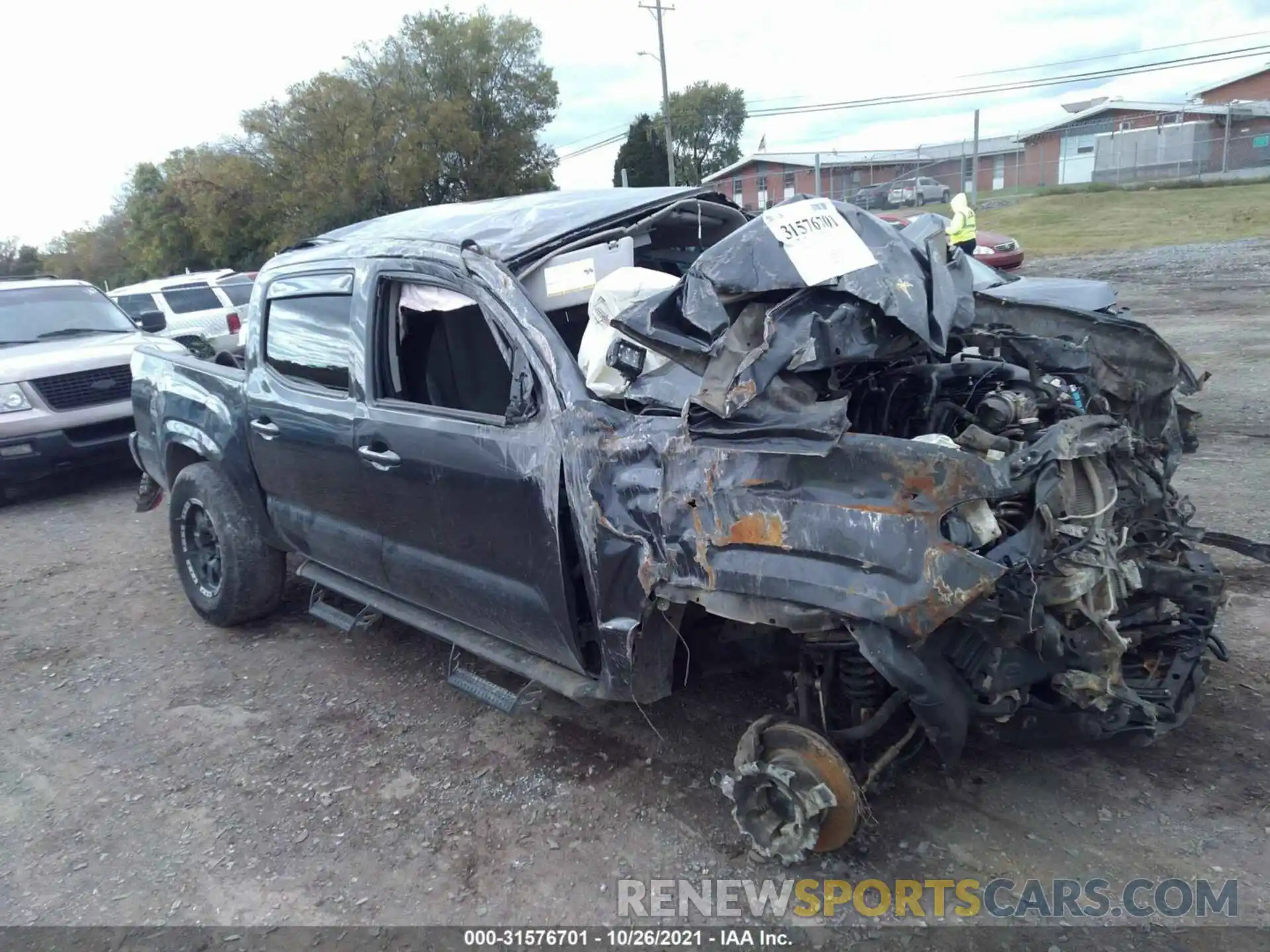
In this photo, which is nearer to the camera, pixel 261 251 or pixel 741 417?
pixel 741 417

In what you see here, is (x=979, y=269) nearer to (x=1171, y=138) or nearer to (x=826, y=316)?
(x=826, y=316)

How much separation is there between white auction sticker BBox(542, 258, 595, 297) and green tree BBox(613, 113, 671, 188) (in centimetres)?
4520

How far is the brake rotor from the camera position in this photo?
9.13 feet

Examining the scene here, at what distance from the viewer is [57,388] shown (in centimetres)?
797

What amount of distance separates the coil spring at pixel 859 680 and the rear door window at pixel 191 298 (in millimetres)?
15850

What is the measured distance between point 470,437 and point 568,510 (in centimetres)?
53

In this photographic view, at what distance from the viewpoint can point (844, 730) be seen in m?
2.94

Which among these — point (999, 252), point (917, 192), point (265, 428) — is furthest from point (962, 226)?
point (917, 192)

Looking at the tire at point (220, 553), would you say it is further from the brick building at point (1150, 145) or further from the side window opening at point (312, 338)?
the brick building at point (1150, 145)

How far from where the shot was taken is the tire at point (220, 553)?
15.9 feet

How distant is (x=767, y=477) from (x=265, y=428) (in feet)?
9.17

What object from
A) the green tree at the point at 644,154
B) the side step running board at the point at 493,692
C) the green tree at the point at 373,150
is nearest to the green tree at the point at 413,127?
the green tree at the point at 373,150

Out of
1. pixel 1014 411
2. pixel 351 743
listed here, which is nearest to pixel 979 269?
pixel 1014 411

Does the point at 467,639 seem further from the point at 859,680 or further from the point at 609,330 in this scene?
the point at 859,680
